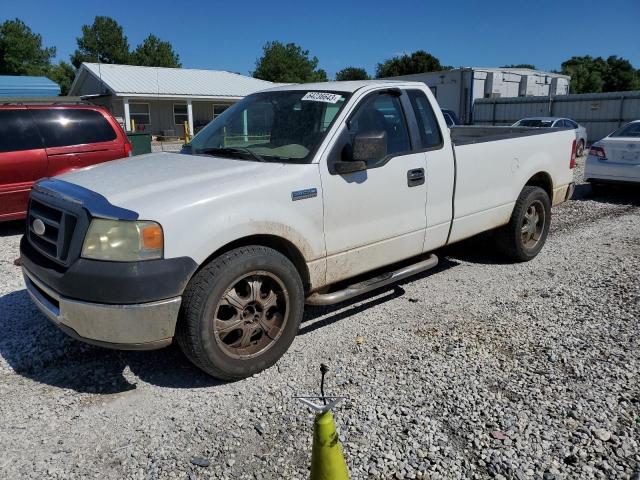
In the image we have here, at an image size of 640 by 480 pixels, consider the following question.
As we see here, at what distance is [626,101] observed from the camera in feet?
81.2

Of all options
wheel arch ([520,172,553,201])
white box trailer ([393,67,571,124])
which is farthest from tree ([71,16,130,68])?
wheel arch ([520,172,553,201])

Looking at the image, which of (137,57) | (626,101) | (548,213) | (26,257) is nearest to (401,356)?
(26,257)

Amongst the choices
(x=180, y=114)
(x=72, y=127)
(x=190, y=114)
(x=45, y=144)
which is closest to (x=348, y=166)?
(x=45, y=144)

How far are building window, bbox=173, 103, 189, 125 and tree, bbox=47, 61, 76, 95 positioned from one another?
32.3 meters

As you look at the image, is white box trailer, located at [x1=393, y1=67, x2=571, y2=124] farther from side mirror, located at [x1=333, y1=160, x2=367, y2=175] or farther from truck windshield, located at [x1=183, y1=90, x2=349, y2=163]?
side mirror, located at [x1=333, y1=160, x2=367, y2=175]

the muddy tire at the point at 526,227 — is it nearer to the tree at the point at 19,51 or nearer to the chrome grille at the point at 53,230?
the chrome grille at the point at 53,230

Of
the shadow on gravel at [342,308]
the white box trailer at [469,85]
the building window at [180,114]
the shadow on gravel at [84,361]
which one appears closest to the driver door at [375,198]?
the shadow on gravel at [342,308]

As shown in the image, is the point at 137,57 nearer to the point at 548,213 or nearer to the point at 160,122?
the point at 160,122

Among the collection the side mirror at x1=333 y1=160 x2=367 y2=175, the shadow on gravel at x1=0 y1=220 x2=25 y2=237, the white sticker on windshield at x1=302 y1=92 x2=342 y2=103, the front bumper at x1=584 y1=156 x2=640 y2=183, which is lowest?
the shadow on gravel at x1=0 y1=220 x2=25 y2=237

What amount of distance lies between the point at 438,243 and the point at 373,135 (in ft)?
4.92

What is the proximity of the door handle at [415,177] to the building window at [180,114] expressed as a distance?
30.6 m

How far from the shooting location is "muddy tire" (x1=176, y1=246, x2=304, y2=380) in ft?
10.5

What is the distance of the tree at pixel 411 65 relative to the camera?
65.5m

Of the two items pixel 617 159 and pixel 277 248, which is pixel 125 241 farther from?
pixel 617 159
